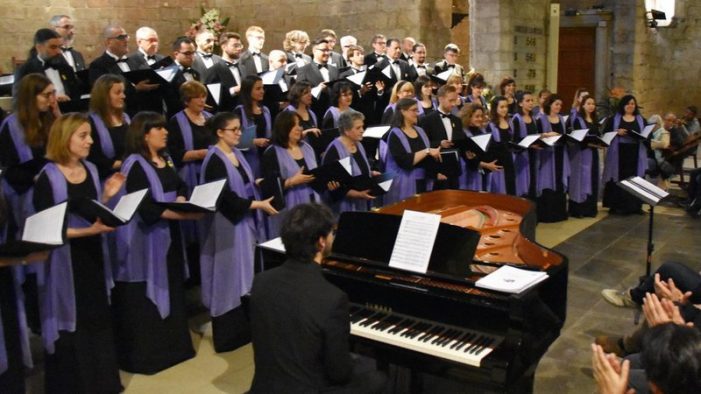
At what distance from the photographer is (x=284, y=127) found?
5246mm

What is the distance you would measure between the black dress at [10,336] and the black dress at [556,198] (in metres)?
6.44

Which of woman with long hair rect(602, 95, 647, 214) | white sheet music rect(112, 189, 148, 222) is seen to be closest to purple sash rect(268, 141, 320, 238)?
white sheet music rect(112, 189, 148, 222)

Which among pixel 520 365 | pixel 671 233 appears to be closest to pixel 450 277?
pixel 520 365

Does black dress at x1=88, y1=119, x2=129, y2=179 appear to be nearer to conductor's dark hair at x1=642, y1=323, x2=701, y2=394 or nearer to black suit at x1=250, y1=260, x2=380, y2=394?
black suit at x1=250, y1=260, x2=380, y2=394

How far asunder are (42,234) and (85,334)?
0.91m

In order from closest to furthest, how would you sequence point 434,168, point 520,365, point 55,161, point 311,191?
point 520,365 → point 55,161 → point 311,191 → point 434,168

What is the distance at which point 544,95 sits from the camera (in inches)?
354

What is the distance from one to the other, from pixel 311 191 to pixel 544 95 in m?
4.69

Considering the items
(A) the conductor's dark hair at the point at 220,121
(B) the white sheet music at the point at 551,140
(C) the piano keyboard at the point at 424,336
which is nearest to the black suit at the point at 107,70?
(A) the conductor's dark hair at the point at 220,121

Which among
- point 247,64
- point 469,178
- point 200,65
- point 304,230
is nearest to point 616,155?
point 469,178

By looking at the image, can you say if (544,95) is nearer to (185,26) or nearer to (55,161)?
(55,161)

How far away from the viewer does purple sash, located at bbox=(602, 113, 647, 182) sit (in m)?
8.97

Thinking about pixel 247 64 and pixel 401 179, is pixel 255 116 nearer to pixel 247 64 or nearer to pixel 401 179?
Result: pixel 401 179

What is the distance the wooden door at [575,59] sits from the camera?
15.4 metres
